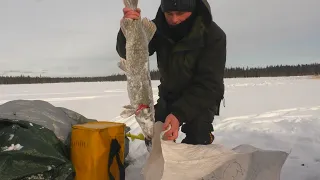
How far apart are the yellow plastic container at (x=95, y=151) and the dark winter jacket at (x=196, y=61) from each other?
0.63 meters

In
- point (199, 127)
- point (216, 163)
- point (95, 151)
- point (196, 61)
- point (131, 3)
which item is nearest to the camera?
point (131, 3)

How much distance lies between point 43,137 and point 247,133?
4.08 meters

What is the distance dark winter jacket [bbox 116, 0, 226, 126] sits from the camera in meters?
2.86

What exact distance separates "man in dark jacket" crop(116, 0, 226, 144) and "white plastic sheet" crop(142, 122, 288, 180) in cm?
23

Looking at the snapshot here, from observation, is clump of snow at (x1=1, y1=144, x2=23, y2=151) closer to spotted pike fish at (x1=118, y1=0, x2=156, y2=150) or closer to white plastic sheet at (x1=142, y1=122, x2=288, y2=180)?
spotted pike fish at (x1=118, y1=0, x2=156, y2=150)

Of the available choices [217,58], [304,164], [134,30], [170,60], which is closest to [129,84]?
[134,30]

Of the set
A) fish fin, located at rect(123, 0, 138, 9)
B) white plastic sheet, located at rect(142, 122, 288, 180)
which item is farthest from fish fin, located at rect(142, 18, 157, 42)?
white plastic sheet, located at rect(142, 122, 288, 180)

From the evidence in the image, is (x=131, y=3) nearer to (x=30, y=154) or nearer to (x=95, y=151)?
(x=95, y=151)

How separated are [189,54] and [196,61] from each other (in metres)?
0.11

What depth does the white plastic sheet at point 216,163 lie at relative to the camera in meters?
2.42

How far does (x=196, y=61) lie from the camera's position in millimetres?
3045

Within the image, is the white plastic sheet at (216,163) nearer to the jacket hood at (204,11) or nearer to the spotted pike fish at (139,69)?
the spotted pike fish at (139,69)

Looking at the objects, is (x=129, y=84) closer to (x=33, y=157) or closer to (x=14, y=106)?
(x=33, y=157)

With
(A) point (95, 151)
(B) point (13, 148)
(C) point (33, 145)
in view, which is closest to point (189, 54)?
(A) point (95, 151)
